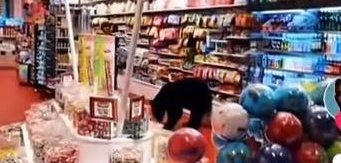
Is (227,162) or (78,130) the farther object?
(78,130)

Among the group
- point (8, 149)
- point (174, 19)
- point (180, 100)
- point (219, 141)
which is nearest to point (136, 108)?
point (219, 141)

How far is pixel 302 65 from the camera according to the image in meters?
5.03

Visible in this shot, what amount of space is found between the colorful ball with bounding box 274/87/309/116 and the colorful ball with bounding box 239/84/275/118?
0.07 feet

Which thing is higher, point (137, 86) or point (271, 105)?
point (271, 105)

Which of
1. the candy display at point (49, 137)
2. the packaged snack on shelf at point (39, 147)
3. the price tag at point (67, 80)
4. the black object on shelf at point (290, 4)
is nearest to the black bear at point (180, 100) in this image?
the price tag at point (67, 80)

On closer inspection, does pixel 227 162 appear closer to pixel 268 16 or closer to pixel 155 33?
pixel 268 16

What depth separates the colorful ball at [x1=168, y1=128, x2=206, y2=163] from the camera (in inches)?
52.4

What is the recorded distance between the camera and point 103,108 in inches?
68.1

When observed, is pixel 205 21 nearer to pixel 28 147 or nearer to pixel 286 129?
pixel 28 147

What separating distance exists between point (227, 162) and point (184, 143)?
119 millimetres

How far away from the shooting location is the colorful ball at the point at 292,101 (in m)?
1.30

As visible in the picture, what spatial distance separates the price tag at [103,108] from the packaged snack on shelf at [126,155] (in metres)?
0.11

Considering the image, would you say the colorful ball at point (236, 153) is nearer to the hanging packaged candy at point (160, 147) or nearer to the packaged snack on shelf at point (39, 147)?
the hanging packaged candy at point (160, 147)

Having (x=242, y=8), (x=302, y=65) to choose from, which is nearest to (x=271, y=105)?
(x=302, y=65)
